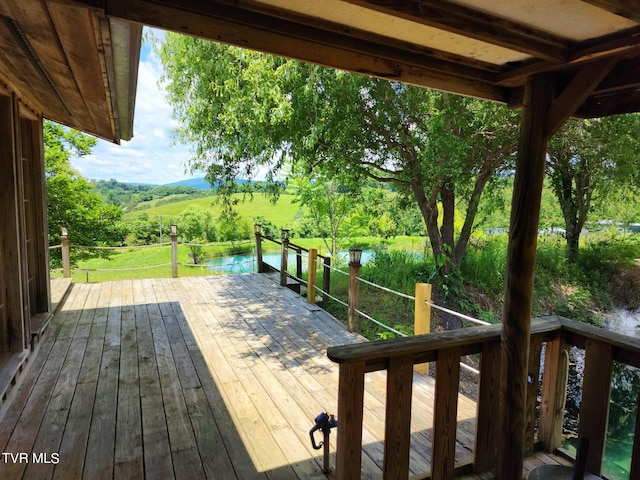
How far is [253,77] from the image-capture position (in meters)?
4.66

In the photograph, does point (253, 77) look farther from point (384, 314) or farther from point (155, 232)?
point (155, 232)

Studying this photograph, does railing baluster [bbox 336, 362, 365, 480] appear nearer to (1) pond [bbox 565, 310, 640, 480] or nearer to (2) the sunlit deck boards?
(2) the sunlit deck boards

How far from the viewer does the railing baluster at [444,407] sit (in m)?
1.62

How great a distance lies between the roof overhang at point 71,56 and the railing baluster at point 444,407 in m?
1.75

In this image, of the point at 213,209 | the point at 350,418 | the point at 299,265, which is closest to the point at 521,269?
the point at 350,418

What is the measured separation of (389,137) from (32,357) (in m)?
5.36

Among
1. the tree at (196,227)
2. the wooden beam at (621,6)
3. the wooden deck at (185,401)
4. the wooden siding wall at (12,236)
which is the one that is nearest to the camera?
the wooden beam at (621,6)

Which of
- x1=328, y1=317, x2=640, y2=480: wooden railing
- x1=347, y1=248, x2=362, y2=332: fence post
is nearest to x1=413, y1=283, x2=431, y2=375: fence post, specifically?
x1=347, y1=248, x2=362, y2=332: fence post

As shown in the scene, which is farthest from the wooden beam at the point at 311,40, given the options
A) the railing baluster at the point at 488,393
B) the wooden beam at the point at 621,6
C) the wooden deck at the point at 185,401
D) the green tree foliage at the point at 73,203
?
the green tree foliage at the point at 73,203

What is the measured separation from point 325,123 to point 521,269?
3.99 metres

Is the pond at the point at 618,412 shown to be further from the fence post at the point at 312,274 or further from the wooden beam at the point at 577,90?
the wooden beam at the point at 577,90

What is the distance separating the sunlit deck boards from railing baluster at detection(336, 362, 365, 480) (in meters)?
0.55

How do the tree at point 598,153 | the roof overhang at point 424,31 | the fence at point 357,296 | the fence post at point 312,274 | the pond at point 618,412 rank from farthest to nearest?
the tree at point 598,153, the fence post at point 312,274, the pond at point 618,412, the fence at point 357,296, the roof overhang at point 424,31

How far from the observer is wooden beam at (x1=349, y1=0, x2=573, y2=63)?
43.7 inches
